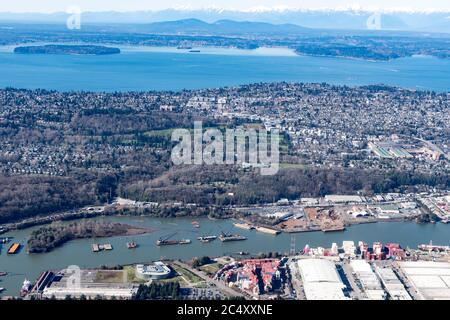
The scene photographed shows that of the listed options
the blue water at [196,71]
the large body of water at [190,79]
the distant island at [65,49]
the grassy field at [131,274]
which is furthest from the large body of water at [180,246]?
the distant island at [65,49]

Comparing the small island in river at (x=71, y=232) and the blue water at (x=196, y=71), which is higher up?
the blue water at (x=196, y=71)

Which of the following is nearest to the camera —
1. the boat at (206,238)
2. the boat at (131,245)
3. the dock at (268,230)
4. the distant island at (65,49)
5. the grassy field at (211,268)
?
the grassy field at (211,268)

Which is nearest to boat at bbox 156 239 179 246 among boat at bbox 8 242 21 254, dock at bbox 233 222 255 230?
dock at bbox 233 222 255 230

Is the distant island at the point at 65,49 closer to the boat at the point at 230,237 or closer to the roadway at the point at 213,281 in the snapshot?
the boat at the point at 230,237

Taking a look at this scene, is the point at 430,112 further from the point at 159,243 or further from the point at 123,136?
the point at 159,243

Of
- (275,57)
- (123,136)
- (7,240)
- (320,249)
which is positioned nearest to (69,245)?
(7,240)
